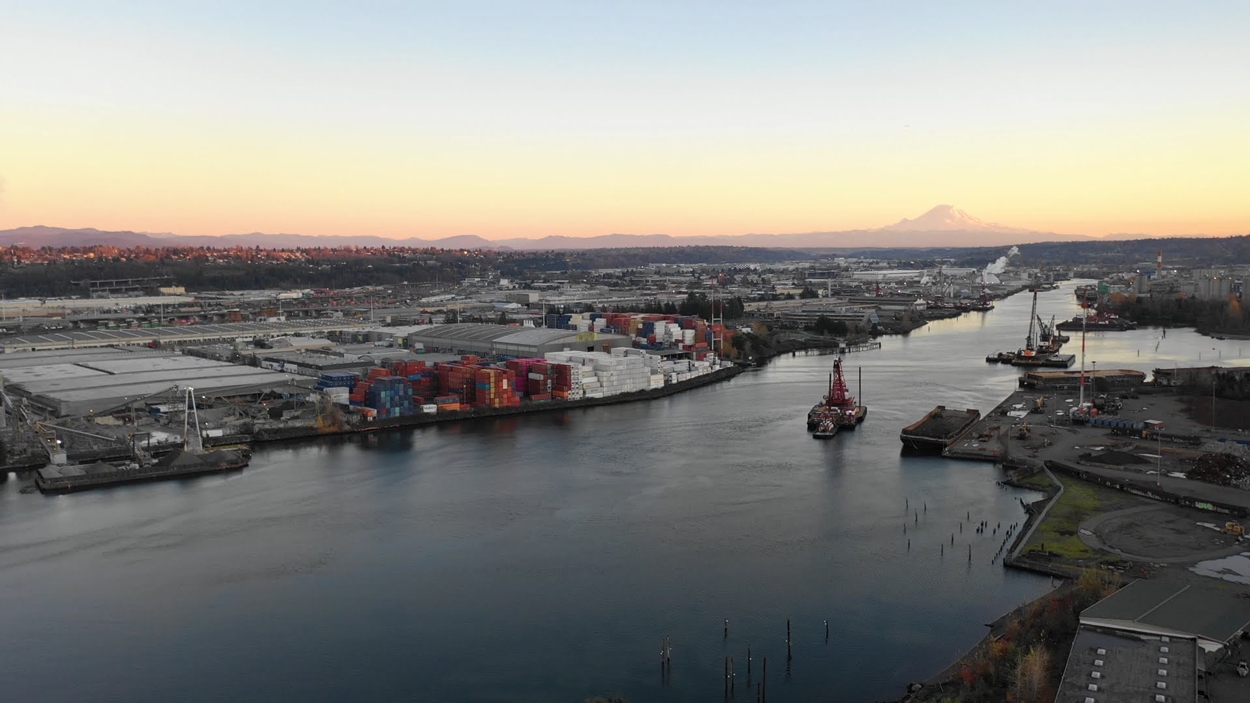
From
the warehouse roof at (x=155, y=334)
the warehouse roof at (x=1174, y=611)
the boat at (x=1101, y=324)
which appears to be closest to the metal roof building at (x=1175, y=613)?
the warehouse roof at (x=1174, y=611)

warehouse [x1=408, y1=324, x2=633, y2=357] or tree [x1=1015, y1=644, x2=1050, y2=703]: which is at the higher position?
warehouse [x1=408, y1=324, x2=633, y2=357]

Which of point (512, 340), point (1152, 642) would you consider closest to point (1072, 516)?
point (1152, 642)

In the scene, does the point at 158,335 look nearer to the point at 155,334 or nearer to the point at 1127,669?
the point at 155,334

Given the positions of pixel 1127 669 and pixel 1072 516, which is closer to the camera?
pixel 1127 669

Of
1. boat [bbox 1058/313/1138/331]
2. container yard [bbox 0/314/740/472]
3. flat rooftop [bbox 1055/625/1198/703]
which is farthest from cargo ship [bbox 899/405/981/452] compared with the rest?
boat [bbox 1058/313/1138/331]

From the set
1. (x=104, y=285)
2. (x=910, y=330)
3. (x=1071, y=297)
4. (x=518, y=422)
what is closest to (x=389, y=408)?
(x=518, y=422)

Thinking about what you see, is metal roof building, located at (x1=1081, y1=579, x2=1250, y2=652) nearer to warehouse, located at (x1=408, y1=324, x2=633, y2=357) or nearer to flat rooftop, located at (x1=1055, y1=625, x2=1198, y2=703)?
flat rooftop, located at (x1=1055, y1=625, x2=1198, y2=703)
